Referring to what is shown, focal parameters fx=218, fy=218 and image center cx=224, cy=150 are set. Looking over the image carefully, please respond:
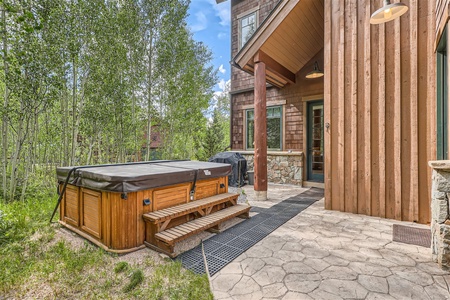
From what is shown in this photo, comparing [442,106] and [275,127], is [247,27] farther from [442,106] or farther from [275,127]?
[442,106]

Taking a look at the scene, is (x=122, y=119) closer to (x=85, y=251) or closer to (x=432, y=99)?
(x=85, y=251)

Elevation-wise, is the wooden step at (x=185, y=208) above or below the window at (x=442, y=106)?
below

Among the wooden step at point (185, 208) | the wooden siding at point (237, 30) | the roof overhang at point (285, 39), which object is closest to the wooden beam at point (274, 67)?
the roof overhang at point (285, 39)

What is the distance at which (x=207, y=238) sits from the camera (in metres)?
2.79

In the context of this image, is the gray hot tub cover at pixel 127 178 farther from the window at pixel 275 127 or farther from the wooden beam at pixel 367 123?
the window at pixel 275 127

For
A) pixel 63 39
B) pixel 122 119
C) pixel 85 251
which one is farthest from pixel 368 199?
pixel 63 39

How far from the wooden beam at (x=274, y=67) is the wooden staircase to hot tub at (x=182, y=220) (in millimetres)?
3134

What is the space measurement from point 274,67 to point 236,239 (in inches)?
167


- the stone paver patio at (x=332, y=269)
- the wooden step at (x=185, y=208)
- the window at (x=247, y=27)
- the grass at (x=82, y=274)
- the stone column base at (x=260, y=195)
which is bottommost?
the grass at (x=82, y=274)

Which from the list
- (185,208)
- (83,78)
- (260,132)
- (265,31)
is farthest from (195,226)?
(83,78)

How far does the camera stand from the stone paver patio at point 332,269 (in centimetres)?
169

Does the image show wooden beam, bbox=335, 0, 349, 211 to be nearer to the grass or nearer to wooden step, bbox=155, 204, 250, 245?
wooden step, bbox=155, 204, 250, 245

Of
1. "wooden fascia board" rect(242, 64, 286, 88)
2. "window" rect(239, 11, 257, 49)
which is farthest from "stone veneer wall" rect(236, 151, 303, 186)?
"window" rect(239, 11, 257, 49)

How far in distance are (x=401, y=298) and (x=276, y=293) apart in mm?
909
